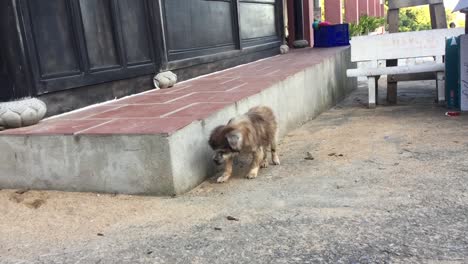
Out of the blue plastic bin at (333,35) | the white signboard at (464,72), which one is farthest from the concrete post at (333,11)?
the white signboard at (464,72)

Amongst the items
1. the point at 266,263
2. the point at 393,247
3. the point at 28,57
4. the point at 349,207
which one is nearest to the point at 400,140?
the point at 349,207

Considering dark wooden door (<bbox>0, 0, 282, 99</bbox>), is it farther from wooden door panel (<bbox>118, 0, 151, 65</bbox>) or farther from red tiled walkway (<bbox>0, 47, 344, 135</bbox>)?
red tiled walkway (<bbox>0, 47, 344, 135</bbox>)

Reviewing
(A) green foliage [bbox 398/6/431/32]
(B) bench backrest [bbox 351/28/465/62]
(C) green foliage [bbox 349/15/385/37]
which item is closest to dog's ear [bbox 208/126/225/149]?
(B) bench backrest [bbox 351/28/465/62]

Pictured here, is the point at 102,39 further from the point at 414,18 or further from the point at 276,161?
the point at 414,18

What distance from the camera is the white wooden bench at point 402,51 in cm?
629

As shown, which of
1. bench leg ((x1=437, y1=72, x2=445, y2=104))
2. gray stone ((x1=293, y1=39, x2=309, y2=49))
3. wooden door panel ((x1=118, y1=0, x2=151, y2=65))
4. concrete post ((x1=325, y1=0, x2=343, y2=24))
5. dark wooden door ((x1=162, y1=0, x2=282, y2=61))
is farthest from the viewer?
concrete post ((x1=325, y1=0, x2=343, y2=24))

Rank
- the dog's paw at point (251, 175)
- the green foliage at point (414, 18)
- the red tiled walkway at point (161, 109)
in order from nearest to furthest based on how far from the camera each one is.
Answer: the red tiled walkway at point (161, 109), the dog's paw at point (251, 175), the green foliage at point (414, 18)

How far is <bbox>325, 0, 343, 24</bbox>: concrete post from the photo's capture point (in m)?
17.4

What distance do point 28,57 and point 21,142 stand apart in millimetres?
800

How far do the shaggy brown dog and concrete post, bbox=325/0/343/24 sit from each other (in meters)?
14.4

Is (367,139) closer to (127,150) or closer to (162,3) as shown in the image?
(127,150)

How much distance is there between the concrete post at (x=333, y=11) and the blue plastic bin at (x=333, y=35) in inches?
300

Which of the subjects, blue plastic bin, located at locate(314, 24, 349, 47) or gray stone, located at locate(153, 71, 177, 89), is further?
blue plastic bin, located at locate(314, 24, 349, 47)

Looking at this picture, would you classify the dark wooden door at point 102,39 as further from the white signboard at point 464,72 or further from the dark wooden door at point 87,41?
the white signboard at point 464,72
